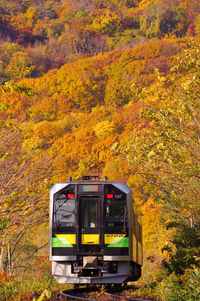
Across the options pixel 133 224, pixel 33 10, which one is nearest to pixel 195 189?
pixel 133 224

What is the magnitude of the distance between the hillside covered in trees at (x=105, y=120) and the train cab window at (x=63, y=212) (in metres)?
0.90

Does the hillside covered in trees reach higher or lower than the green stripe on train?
higher

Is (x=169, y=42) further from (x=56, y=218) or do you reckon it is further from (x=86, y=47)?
(x=56, y=218)

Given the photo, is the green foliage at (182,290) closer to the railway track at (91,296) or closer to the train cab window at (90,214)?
the railway track at (91,296)

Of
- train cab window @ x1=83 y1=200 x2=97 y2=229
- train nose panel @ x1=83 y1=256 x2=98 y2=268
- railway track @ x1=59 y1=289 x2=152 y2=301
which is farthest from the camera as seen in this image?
train cab window @ x1=83 y1=200 x2=97 y2=229

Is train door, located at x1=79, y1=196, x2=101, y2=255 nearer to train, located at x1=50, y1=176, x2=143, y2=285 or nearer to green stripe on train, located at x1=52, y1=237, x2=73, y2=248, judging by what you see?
train, located at x1=50, y1=176, x2=143, y2=285

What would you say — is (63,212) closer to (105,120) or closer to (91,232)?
(91,232)

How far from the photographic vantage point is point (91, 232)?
15.5 metres

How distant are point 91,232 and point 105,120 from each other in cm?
7491

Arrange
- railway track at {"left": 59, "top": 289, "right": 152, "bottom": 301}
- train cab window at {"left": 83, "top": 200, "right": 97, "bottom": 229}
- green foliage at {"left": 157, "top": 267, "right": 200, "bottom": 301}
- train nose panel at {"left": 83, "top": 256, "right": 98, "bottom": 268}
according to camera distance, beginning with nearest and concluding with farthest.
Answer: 1. green foliage at {"left": 157, "top": 267, "right": 200, "bottom": 301}
2. railway track at {"left": 59, "top": 289, "right": 152, "bottom": 301}
3. train nose panel at {"left": 83, "top": 256, "right": 98, "bottom": 268}
4. train cab window at {"left": 83, "top": 200, "right": 97, "bottom": 229}

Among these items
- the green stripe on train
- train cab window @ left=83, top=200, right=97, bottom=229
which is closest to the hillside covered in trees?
the green stripe on train

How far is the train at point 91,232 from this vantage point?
15484 millimetres

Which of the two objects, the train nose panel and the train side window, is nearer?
the train nose panel

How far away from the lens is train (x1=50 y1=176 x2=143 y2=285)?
610 inches
